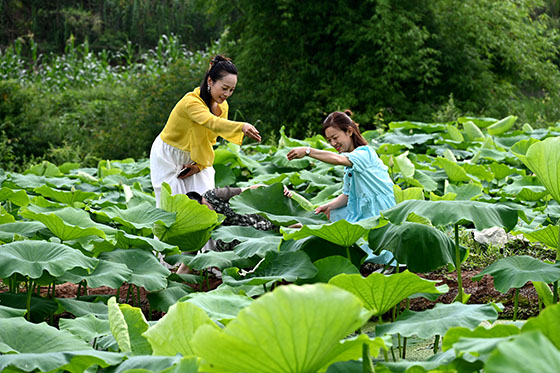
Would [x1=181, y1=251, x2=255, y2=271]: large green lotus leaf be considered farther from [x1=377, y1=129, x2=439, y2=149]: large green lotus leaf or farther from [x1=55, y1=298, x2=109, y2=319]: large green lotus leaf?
[x1=377, y1=129, x2=439, y2=149]: large green lotus leaf

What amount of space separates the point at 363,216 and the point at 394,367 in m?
2.16

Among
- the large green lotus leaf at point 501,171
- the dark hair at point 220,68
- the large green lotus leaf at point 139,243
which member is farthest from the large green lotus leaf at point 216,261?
the large green lotus leaf at point 501,171

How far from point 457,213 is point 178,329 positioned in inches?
45.1

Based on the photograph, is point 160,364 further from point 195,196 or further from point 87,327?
point 195,196

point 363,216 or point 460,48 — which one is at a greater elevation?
point 363,216

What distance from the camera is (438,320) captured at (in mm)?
1940

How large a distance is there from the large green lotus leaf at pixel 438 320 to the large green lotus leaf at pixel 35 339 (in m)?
0.88

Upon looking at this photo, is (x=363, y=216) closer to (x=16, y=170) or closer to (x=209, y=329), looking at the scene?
(x=209, y=329)

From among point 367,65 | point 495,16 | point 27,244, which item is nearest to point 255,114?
point 367,65

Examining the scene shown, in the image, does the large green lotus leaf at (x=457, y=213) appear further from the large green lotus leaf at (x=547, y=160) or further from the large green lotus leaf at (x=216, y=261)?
the large green lotus leaf at (x=216, y=261)

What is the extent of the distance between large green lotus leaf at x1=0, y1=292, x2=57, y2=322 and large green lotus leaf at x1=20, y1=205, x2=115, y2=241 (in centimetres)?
34

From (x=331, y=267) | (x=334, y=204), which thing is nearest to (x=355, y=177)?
(x=334, y=204)

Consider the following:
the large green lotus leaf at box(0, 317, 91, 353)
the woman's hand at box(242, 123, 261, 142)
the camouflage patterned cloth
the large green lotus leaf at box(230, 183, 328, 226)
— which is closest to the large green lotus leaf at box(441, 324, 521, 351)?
the large green lotus leaf at box(0, 317, 91, 353)

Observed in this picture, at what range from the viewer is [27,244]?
2.62m
